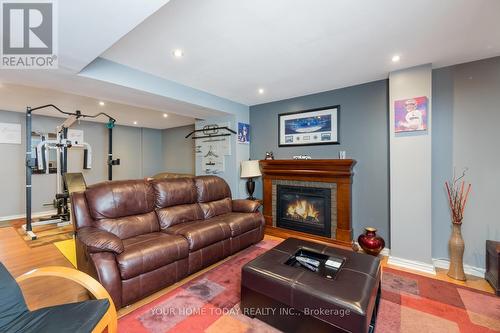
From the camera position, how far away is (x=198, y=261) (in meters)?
2.51

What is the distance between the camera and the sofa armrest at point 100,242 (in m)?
1.86

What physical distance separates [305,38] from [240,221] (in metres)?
2.34

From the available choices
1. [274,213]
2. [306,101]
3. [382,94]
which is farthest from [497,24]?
[274,213]

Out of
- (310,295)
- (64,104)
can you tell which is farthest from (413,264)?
(64,104)

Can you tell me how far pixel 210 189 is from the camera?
3535 millimetres

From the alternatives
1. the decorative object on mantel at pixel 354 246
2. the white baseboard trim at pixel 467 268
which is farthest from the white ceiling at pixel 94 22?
the white baseboard trim at pixel 467 268

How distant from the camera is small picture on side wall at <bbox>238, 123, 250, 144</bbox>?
4.36m

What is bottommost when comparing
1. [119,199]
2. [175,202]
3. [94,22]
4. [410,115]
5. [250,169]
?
[175,202]

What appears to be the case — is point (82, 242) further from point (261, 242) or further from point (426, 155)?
point (426, 155)

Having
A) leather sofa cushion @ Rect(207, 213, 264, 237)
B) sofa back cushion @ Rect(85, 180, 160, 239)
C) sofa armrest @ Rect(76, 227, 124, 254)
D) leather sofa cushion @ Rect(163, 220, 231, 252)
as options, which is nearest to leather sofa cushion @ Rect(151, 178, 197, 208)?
sofa back cushion @ Rect(85, 180, 160, 239)

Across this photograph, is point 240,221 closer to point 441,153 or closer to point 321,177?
point 321,177

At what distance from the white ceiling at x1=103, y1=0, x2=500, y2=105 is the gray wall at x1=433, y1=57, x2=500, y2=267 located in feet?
0.73

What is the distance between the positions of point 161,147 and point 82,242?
5.96 metres

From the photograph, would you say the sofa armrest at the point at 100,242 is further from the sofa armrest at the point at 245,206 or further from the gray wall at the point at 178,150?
the gray wall at the point at 178,150
